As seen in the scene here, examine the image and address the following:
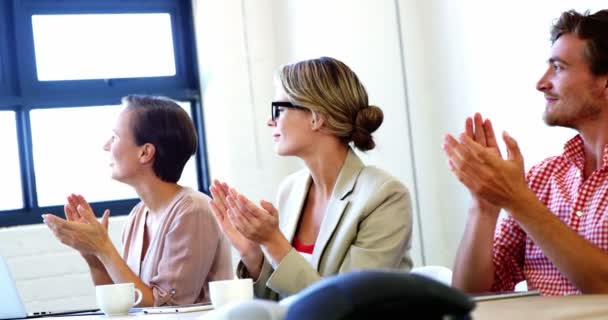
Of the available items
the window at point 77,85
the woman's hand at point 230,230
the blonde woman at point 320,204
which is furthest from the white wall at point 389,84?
the woman's hand at point 230,230

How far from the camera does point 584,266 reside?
5.31 ft

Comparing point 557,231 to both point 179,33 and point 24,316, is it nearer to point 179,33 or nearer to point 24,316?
point 24,316

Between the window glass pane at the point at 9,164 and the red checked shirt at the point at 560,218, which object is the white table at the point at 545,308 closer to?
the red checked shirt at the point at 560,218

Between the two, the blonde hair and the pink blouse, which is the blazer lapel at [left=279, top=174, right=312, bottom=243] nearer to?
the blonde hair

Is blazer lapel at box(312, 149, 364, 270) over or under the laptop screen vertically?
over

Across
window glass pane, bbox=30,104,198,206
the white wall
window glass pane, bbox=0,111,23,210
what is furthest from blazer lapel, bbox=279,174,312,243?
window glass pane, bbox=0,111,23,210

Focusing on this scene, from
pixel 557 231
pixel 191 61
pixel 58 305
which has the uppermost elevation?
pixel 191 61

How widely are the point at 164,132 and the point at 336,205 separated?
825 millimetres

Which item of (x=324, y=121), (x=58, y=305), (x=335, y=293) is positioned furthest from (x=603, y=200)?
(x=58, y=305)

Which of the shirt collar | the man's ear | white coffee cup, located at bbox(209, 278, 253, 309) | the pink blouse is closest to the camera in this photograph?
white coffee cup, located at bbox(209, 278, 253, 309)

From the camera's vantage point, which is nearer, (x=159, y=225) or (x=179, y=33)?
(x=159, y=225)

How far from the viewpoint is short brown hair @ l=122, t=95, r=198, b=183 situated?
9.21 ft

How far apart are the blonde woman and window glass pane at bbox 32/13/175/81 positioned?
7.20 ft

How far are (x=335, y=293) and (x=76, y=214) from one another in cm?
219
